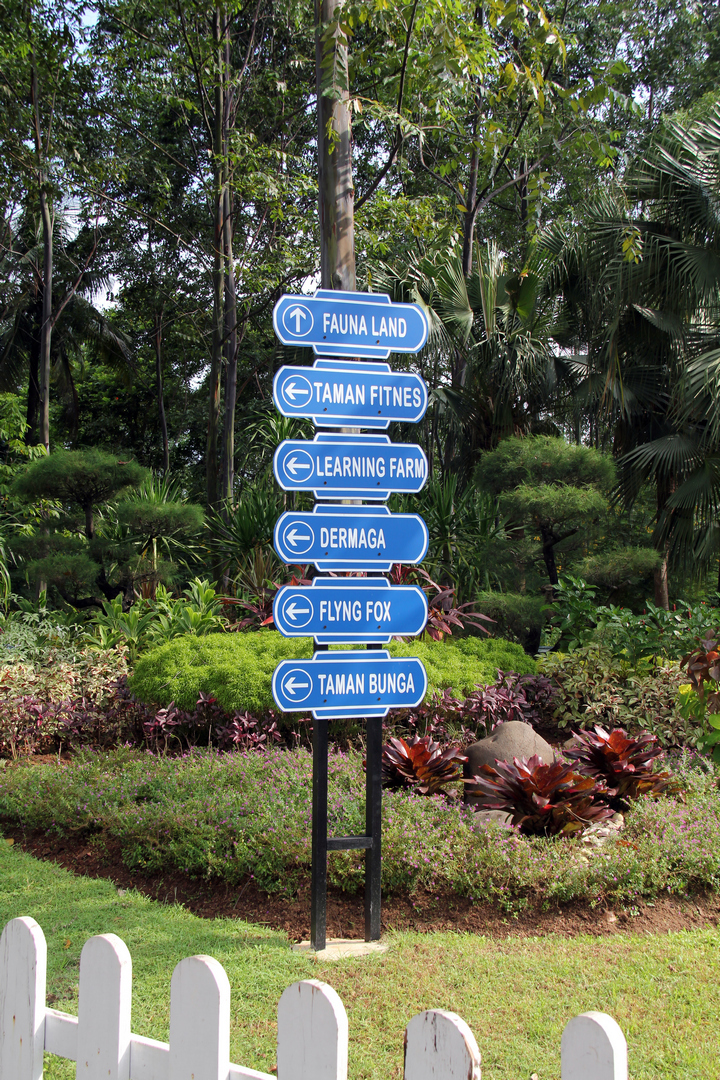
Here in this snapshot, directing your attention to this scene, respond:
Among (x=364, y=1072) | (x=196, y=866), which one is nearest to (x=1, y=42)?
(x=196, y=866)

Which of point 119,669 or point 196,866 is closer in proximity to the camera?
point 196,866

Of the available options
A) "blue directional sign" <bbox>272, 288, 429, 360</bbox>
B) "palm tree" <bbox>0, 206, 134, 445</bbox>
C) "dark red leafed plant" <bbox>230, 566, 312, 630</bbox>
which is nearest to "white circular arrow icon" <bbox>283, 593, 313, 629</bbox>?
"blue directional sign" <bbox>272, 288, 429, 360</bbox>

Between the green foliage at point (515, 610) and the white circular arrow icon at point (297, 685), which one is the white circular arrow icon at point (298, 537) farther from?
the green foliage at point (515, 610)

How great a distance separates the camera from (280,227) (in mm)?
14055

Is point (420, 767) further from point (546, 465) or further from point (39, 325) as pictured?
point (39, 325)

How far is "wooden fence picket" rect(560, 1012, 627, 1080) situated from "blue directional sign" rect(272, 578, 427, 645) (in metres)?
2.50

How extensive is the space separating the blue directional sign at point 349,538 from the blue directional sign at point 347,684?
1.44 feet

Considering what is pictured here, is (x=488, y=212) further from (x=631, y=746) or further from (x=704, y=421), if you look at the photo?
(x=631, y=746)

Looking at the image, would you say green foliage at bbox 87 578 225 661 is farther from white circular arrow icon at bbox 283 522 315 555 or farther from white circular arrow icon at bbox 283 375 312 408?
white circular arrow icon at bbox 283 375 312 408

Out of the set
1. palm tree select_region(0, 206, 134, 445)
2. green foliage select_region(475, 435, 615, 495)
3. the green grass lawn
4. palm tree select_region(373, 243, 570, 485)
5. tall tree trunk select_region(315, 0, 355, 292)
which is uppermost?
palm tree select_region(0, 206, 134, 445)

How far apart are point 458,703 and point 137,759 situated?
252cm

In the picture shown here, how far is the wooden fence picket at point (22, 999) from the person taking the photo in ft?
6.12

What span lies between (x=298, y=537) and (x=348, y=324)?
1.07 m

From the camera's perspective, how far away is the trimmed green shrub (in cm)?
652
